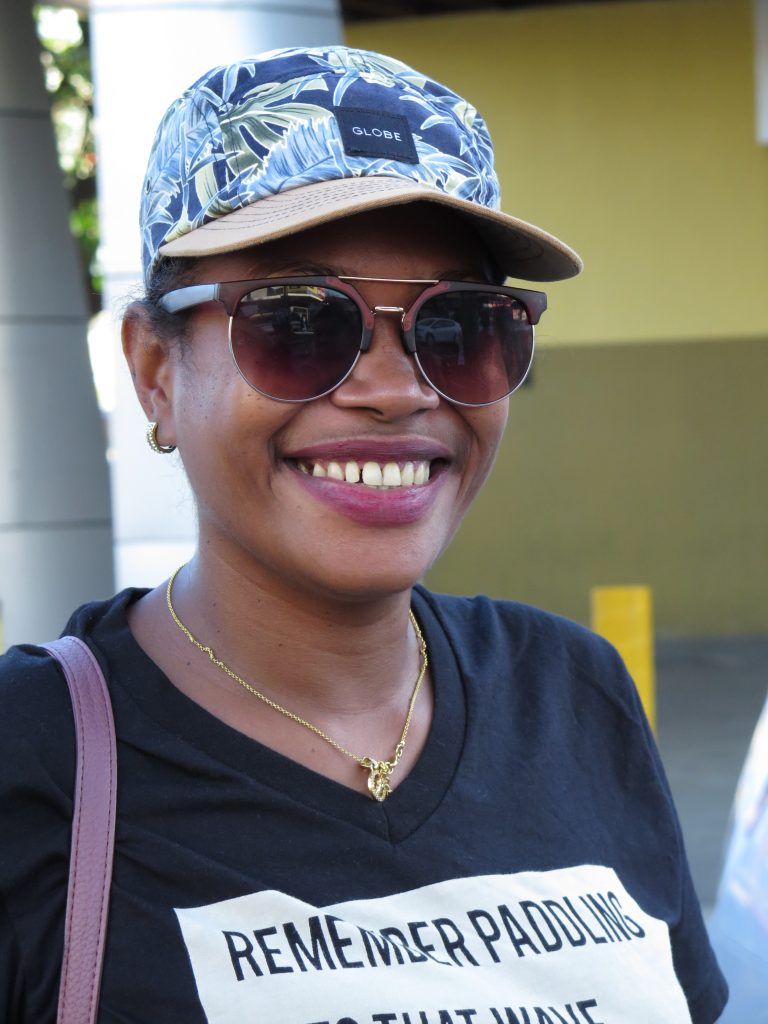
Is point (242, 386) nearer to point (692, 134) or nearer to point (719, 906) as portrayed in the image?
point (719, 906)

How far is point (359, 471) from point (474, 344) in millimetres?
224

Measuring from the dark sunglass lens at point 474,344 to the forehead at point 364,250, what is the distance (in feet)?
0.20

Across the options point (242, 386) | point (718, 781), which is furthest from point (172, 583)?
point (718, 781)

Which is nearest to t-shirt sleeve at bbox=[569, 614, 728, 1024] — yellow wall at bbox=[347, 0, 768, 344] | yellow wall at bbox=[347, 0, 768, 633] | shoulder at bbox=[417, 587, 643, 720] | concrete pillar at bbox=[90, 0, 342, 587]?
shoulder at bbox=[417, 587, 643, 720]

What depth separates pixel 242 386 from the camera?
67.4 inches

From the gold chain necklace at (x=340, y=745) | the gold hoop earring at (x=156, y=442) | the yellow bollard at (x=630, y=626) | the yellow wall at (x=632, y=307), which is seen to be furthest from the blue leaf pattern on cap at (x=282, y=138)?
the yellow wall at (x=632, y=307)

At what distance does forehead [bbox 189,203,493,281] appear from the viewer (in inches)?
67.7

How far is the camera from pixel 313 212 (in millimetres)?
1611

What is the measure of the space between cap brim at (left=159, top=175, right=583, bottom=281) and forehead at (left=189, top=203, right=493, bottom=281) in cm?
5

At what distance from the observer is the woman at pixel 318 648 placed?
161 centimetres

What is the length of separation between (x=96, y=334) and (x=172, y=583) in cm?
A: 951

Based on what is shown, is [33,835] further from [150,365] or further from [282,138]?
[282,138]

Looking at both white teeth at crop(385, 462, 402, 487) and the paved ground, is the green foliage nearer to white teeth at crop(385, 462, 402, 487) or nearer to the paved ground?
the paved ground

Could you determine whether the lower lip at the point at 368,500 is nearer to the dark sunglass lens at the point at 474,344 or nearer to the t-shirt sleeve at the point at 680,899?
the dark sunglass lens at the point at 474,344
